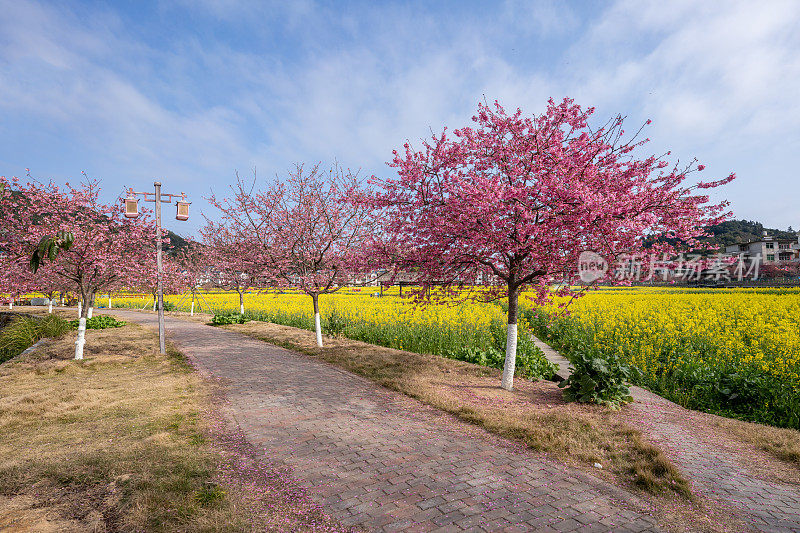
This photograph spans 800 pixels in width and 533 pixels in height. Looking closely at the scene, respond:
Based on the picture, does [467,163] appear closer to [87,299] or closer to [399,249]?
[399,249]

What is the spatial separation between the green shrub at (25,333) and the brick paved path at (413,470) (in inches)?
485

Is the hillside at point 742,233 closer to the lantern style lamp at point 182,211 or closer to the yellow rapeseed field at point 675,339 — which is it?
the yellow rapeseed field at point 675,339

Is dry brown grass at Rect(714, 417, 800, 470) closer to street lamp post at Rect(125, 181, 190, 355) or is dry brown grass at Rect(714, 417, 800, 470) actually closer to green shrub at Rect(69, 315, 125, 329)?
street lamp post at Rect(125, 181, 190, 355)

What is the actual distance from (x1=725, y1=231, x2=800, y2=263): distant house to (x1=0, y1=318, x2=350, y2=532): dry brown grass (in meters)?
98.3

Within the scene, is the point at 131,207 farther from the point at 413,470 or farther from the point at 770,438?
the point at 770,438

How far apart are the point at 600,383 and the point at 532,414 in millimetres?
1417

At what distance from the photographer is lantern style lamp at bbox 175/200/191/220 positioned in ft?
40.6

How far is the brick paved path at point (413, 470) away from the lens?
3361 millimetres

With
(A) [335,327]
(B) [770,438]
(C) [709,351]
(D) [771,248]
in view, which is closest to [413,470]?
(B) [770,438]

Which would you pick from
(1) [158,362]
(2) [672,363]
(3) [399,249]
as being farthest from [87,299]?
(2) [672,363]

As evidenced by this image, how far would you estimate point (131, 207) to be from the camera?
11211 mm

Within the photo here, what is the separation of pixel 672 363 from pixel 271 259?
35.3 feet

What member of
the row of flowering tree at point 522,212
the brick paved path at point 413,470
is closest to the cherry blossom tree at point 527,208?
the row of flowering tree at point 522,212

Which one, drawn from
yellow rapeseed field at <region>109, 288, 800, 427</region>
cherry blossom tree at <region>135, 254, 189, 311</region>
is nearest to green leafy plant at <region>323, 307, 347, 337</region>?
yellow rapeseed field at <region>109, 288, 800, 427</region>
